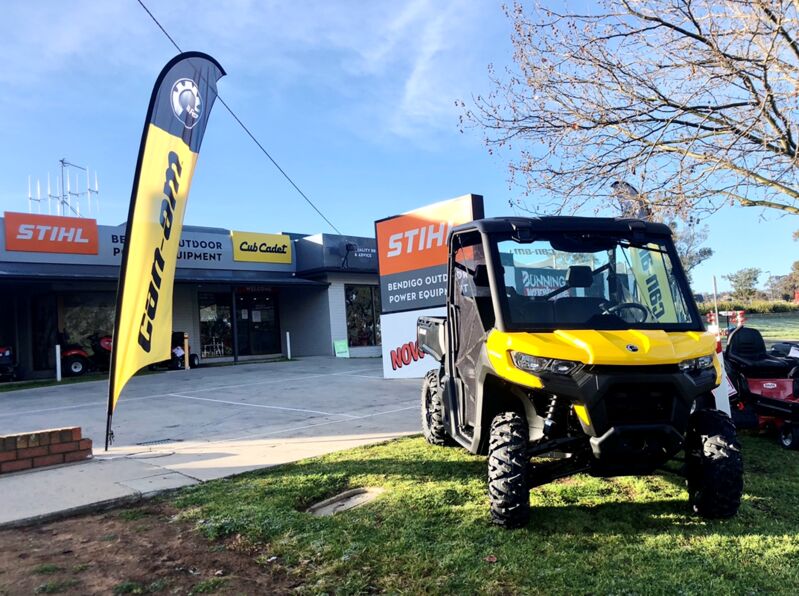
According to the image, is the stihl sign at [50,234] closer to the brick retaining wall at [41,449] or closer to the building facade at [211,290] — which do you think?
the building facade at [211,290]

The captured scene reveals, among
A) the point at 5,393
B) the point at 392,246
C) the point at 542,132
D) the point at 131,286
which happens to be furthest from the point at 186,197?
the point at 5,393

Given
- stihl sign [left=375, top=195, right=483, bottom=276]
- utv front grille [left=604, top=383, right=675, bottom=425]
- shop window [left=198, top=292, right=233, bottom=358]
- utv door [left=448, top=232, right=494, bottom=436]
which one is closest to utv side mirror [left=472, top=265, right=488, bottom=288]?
utv door [left=448, top=232, right=494, bottom=436]

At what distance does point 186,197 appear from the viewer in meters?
7.15

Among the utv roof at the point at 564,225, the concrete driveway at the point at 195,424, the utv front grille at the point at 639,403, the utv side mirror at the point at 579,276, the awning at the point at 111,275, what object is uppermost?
the awning at the point at 111,275

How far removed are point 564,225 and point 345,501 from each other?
2.86 metres

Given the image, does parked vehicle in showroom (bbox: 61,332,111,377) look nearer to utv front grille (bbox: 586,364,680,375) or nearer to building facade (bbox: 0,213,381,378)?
building facade (bbox: 0,213,381,378)

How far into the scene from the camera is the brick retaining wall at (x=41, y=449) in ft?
19.6

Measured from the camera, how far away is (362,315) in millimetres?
26719

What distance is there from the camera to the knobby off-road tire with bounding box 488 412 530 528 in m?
3.79

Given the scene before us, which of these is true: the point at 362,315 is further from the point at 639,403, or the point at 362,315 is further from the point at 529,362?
the point at 639,403

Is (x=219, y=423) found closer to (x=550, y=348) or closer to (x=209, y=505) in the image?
(x=209, y=505)

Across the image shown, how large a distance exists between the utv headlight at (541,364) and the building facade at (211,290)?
694 inches

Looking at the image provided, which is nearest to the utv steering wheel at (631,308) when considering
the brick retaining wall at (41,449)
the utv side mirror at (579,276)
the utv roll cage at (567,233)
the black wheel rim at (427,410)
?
the utv roll cage at (567,233)

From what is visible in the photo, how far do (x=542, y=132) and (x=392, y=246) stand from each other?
6822mm
